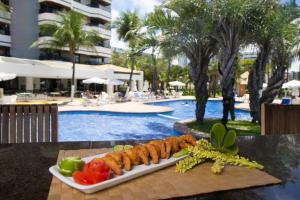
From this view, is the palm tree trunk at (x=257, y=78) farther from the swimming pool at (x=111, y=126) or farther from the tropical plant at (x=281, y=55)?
the swimming pool at (x=111, y=126)

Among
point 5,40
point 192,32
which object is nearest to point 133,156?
point 192,32

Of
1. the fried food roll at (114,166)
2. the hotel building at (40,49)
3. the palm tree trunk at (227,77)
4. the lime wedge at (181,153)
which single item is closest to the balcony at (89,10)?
the hotel building at (40,49)

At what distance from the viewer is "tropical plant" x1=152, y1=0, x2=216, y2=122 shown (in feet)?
40.5

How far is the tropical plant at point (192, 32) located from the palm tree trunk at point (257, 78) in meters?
2.13

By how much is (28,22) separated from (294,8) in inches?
1437

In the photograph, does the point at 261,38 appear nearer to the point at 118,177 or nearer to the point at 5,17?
the point at 118,177

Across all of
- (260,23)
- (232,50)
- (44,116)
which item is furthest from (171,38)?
(44,116)

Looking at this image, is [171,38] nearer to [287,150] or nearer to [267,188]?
[287,150]

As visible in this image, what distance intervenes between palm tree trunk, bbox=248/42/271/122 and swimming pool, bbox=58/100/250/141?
3963 mm

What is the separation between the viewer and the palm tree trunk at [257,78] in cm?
1397

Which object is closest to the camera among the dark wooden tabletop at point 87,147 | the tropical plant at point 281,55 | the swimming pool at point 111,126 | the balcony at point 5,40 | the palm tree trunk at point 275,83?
the dark wooden tabletop at point 87,147

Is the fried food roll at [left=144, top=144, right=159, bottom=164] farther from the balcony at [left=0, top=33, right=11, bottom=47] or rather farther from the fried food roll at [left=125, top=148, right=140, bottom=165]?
the balcony at [left=0, top=33, right=11, bottom=47]

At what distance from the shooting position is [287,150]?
2871 mm

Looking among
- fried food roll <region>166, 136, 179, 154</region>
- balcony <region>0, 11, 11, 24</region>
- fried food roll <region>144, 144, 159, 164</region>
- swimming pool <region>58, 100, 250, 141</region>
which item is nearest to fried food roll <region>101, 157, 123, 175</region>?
fried food roll <region>144, 144, 159, 164</region>
